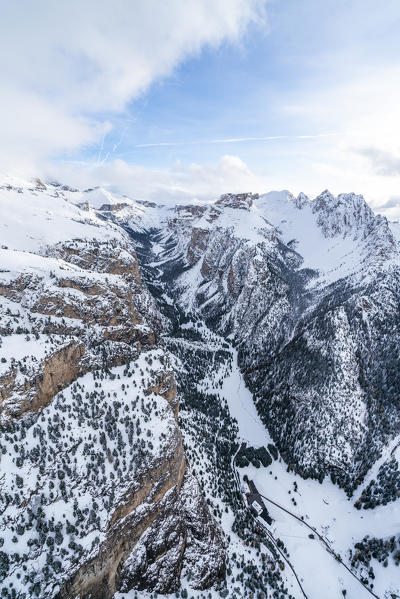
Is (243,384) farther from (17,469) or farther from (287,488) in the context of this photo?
(17,469)

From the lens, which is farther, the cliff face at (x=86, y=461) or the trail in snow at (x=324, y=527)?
the trail in snow at (x=324, y=527)

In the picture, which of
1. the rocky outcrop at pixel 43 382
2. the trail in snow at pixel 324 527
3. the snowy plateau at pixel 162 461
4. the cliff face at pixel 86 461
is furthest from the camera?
the trail in snow at pixel 324 527

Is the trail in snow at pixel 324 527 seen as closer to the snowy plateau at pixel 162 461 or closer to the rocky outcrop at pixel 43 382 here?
the snowy plateau at pixel 162 461

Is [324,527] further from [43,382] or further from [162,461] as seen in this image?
[43,382]

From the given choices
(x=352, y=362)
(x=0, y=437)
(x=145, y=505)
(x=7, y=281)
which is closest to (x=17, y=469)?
(x=0, y=437)

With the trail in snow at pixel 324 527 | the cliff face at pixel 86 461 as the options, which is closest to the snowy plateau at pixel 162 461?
the cliff face at pixel 86 461

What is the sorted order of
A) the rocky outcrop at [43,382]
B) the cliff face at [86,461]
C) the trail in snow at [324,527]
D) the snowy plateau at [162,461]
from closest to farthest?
the cliff face at [86,461] → the snowy plateau at [162,461] → the rocky outcrop at [43,382] → the trail in snow at [324,527]

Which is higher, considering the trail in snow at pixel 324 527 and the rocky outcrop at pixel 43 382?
the rocky outcrop at pixel 43 382

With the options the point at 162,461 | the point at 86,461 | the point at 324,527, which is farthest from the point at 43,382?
the point at 324,527
